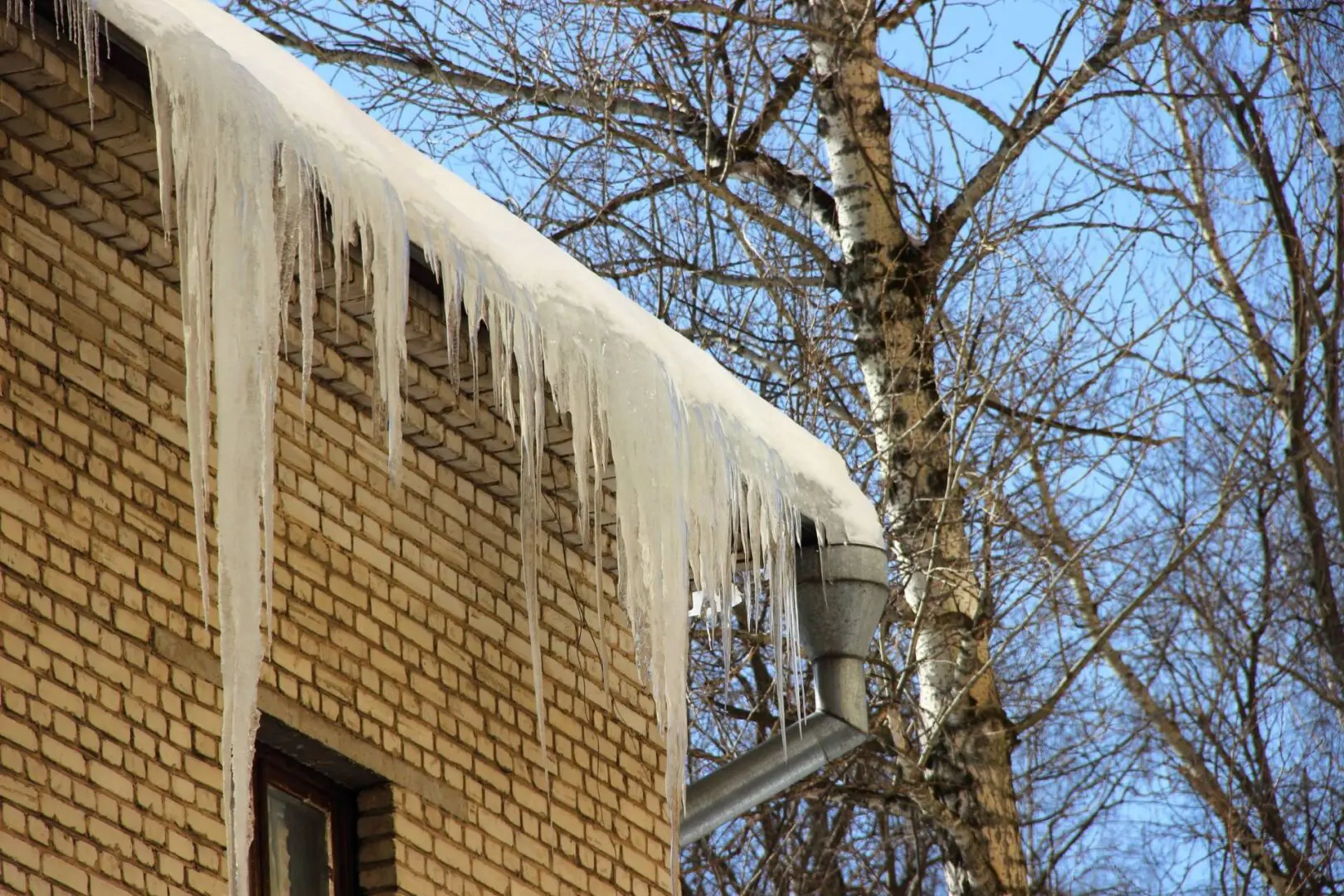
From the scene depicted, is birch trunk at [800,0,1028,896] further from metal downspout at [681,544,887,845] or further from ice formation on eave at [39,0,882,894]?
ice formation on eave at [39,0,882,894]

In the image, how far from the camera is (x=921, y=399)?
395 inches

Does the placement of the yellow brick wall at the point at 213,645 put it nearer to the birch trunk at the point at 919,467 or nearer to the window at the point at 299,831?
the window at the point at 299,831

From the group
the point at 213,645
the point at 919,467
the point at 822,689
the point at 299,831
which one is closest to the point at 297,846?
the point at 299,831

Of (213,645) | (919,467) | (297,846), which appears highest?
(919,467)

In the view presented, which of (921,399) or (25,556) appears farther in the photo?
(921,399)

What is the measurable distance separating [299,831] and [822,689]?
6.06ft

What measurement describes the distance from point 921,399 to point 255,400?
5.95 m

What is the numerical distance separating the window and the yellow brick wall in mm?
70

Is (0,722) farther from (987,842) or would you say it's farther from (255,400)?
(987,842)

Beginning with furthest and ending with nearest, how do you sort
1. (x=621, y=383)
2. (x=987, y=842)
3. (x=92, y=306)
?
(x=987, y=842)
(x=621, y=383)
(x=92, y=306)

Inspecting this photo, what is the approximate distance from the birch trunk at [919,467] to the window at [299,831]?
14.5 ft

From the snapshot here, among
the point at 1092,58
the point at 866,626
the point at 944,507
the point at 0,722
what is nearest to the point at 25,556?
the point at 0,722

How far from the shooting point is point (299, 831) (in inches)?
203

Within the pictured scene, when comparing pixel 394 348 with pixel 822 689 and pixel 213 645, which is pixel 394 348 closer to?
pixel 213 645
